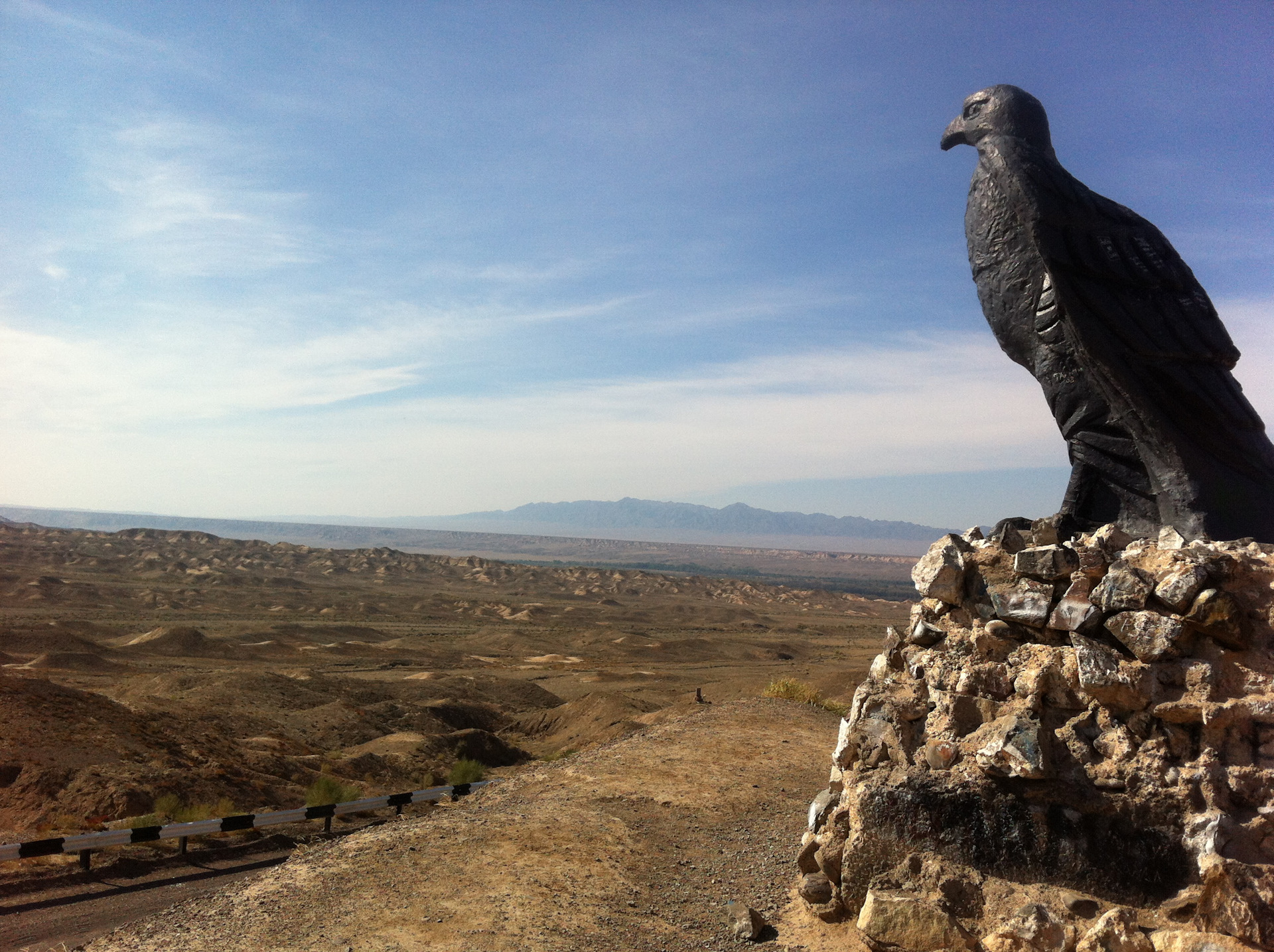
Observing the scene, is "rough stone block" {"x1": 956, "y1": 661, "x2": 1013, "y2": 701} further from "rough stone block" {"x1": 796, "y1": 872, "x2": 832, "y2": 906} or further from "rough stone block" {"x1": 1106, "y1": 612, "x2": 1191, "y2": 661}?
"rough stone block" {"x1": 796, "y1": 872, "x2": 832, "y2": 906}

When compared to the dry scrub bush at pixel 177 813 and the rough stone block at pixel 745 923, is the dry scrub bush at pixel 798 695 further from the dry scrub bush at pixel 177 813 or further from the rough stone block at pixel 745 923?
the rough stone block at pixel 745 923

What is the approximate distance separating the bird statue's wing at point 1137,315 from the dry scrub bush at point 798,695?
10.5 metres

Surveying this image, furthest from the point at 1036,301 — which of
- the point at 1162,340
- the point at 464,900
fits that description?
the point at 464,900

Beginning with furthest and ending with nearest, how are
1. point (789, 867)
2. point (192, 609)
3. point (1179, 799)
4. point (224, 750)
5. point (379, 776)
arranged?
1. point (192, 609)
2. point (379, 776)
3. point (224, 750)
4. point (789, 867)
5. point (1179, 799)

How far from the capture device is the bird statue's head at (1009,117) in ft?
19.3

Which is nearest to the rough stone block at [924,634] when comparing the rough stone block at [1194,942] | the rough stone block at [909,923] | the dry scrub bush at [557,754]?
the rough stone block at [909,923]

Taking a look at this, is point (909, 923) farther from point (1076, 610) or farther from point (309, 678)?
point (309, 678)

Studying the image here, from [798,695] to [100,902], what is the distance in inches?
452

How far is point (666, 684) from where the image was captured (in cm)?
2703

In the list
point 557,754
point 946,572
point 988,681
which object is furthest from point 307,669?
point 988,681

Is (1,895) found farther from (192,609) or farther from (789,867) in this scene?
(192,609)

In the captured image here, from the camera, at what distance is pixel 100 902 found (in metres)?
7.69

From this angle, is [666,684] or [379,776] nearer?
[379,776]

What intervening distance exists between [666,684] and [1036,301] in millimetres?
22985
